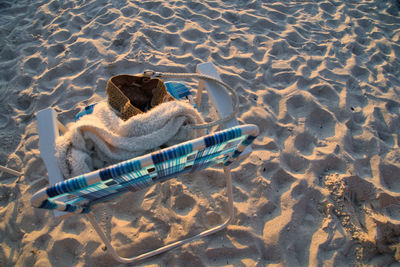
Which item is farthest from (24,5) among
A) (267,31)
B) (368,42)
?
(368,42)

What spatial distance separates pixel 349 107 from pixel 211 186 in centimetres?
162

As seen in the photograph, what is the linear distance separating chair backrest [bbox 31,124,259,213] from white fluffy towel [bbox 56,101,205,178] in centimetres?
17

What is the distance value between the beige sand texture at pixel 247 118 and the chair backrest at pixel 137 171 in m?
0.65

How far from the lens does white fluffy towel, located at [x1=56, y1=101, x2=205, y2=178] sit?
115cm

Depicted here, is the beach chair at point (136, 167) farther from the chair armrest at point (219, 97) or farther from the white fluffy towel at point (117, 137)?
the white fluffy towel at point (117, 137)

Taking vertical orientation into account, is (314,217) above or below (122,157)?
below

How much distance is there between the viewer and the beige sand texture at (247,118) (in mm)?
1599

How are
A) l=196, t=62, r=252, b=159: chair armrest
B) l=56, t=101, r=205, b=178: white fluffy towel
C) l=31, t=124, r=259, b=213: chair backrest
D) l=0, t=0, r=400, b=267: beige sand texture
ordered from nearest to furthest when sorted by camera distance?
l=31, t=124, r=259, b=213: chair backrest
l=56, t=101, r=205, b=178: white fluffy towel
l=196, t=62, r=252, b=159: chair armrest
l=0, t=0, r=400, b=267: beige sand texture

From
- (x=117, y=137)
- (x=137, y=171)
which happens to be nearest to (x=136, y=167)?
(x=137, y=171)

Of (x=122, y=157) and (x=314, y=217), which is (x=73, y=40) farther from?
(x=314, y=217)

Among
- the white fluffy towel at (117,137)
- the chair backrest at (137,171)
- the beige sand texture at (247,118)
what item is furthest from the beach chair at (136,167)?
the beige sand texture at (247,118)

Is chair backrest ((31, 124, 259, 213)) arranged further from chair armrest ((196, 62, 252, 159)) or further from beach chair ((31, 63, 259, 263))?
chair armrest ((196, 62, 252, 159))

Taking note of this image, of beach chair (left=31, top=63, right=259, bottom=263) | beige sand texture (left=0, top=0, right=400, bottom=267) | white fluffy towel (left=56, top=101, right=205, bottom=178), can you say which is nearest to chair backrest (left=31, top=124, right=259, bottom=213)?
beach chair (left=31, top=63, right=259, bottom=263)

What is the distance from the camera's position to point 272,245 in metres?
1.57
